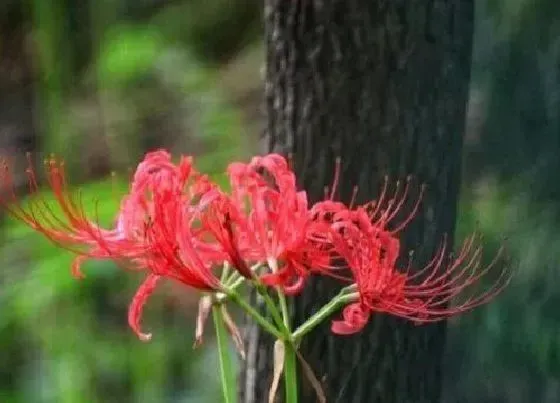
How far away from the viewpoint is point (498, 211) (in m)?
2.03

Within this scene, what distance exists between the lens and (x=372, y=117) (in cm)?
145

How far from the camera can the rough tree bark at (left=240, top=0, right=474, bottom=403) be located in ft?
4.72

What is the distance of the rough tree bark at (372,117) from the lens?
144 centimetres

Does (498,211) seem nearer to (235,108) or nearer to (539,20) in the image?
(539,20)

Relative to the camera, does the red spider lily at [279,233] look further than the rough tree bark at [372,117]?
No

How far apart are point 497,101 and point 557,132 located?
0.11 m

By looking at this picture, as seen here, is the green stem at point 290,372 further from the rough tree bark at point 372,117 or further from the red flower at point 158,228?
the rough tree bark at point 372,117

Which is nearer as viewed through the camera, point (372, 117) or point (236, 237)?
point (236, 237)

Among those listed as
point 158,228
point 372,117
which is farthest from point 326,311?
point 372,117

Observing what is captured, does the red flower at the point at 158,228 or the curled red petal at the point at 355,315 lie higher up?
the red flower at the point at 158,228

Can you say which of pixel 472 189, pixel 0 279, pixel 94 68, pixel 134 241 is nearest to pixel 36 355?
pixel 0 279

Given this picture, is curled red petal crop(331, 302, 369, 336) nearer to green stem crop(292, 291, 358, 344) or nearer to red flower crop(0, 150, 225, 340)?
green stem crop(292, 291, 358, 344)

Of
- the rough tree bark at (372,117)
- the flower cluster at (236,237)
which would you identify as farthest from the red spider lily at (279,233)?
the rough tree bark at (372,117)

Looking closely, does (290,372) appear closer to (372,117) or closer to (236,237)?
(236,237)
